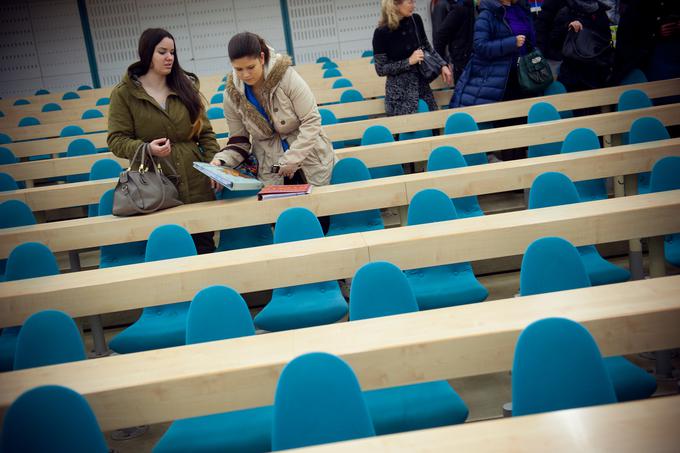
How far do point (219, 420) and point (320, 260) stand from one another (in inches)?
40.4

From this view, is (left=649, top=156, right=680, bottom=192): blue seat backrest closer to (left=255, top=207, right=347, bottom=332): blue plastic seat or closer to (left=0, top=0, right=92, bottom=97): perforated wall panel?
(left=255, top=207, right=347, bottom=332): blue plastic seat

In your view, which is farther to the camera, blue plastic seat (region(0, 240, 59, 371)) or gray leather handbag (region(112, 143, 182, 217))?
gray leather handbag (region(112, 143, 182, 217))

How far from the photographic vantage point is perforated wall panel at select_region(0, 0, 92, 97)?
39.1 ft

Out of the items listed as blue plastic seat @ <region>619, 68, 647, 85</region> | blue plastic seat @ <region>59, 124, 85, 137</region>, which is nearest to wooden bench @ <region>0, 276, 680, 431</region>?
blue plastic seat @ <region>619, 68, 647, 85</region>

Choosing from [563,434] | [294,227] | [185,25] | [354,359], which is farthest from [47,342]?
[185,25]

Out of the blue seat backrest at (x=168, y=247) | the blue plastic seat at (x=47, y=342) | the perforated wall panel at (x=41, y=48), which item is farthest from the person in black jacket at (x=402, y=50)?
the perforated wall panel at (x=41, y=48)

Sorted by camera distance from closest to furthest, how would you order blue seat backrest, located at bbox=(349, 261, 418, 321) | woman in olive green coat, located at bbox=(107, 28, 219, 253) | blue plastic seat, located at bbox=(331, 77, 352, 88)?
blue seat backrest, located at bbox=(349, 261, 418, 321)
woman in olive green coat, located at bbox=(107, 28, 219, 253)
blue plastic seat, located at bbox=(331, 77, 352, 88)

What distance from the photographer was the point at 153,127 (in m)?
4.12

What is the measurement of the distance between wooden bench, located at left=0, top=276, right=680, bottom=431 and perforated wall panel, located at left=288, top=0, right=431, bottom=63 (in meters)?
10.4

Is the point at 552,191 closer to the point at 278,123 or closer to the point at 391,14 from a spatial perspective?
the point at 278,123

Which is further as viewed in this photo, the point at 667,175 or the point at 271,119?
the point at 271,119

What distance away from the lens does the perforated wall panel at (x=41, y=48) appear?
11906 mm

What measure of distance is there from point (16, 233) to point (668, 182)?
3.87 meters

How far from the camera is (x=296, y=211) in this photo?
3865 millimetres
